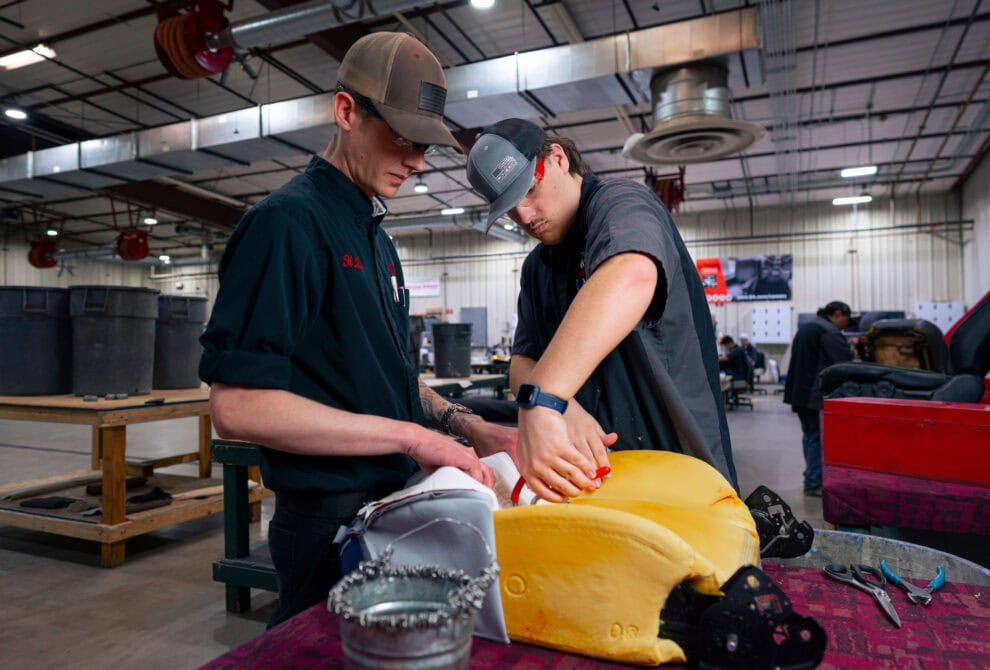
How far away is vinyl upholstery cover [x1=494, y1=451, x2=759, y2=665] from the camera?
669mm

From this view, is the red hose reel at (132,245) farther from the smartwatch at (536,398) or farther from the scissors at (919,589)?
the scissors at (919,589)

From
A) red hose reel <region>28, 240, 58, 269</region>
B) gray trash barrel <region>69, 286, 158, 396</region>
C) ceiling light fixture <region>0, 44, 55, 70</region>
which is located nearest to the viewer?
gray trash barrel <region>69, 286, 158, 396</region>

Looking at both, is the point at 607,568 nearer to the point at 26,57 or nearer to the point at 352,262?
the point at 352,262

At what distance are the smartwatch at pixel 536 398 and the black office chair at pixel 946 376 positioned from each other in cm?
244

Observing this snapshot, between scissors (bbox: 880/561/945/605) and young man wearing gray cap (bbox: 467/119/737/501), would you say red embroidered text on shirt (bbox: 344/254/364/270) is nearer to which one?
young man wearing gray cap (bbox: 467/119/737/501)

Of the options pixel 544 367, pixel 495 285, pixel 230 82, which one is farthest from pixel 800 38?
pixel 495 285

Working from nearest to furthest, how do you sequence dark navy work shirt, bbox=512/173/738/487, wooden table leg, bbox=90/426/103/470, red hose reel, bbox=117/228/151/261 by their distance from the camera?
dark navy work shirt, bbox=512/173/738/487 < wooden table leg, bbox=90/426/103/470 < red hose reel, bbox=117/228/151/261

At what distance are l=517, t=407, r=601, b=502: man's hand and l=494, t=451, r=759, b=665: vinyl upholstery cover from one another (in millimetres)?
98

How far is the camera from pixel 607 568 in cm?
68

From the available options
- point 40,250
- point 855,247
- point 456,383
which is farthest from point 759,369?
point 40,250

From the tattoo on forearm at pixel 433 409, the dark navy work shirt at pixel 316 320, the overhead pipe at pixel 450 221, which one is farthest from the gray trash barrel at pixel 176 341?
the overhead pipe at pixel 450 221

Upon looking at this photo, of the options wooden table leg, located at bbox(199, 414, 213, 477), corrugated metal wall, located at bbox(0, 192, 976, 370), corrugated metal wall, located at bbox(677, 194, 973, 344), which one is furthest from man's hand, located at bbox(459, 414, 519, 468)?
corrugated metal wall, located at bbox(677, 194, 973, 344)

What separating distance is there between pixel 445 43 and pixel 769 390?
10.5 meters

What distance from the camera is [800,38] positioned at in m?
6.80
